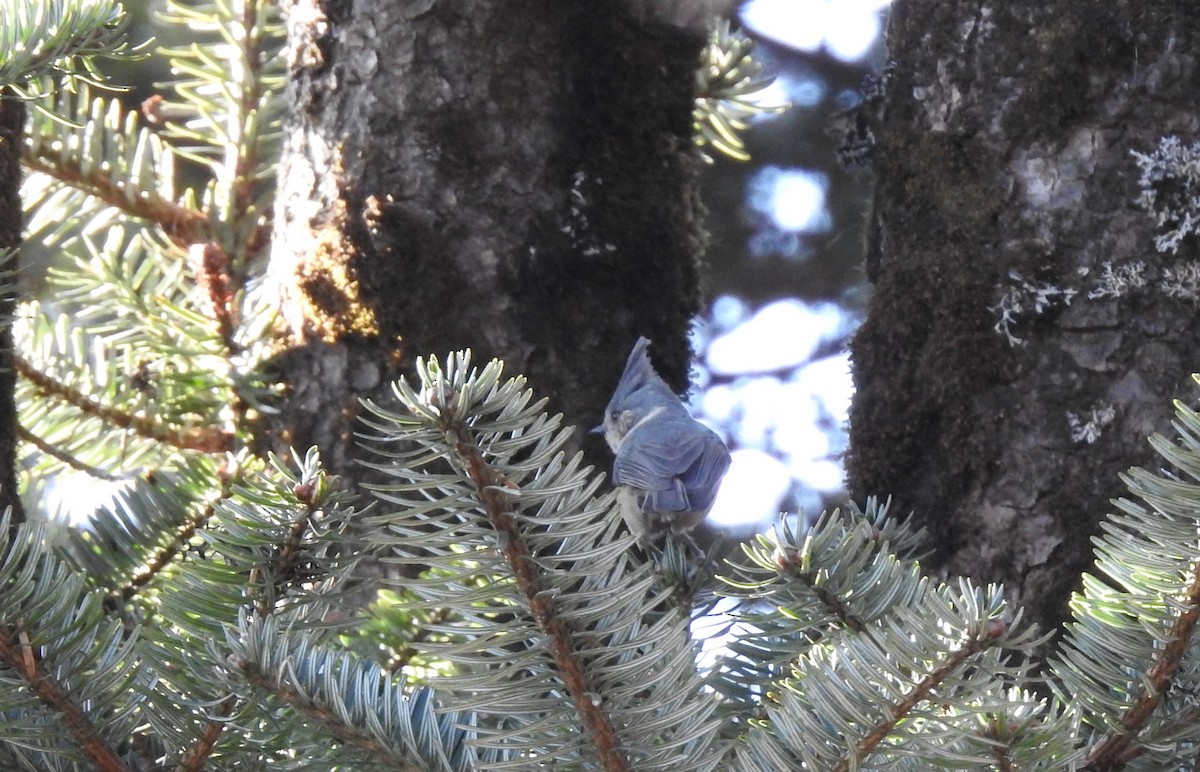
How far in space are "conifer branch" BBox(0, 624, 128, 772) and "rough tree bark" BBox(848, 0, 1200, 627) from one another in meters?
0.78

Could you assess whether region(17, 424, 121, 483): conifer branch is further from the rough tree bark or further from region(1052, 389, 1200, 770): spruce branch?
region(1052, 389, 1200, 770): spruce branch

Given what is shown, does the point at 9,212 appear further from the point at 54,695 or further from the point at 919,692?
the point at 919,692

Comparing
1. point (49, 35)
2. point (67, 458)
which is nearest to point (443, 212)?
point (67, 458)

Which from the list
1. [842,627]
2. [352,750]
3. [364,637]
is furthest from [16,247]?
[842,627]

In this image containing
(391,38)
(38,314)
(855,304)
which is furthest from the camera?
(855,304)

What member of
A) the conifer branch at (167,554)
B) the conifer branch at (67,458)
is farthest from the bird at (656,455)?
the conifer branch at (67,458)

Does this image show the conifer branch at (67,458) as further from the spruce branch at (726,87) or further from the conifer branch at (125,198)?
the spruce branch at (726,87)

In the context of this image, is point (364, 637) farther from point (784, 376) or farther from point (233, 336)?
point (784, 376)

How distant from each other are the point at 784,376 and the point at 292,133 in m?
1.97

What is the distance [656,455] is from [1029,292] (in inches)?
16.2

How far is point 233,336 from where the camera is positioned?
137cm

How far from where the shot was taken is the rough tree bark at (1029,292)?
1.08 meters

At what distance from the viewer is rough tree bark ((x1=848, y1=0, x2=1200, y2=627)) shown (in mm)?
1076

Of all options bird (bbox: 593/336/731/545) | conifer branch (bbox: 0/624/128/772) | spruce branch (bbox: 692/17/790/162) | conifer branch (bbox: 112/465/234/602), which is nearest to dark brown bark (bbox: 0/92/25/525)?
conifer branch (bbox: 112/465/234/602)
